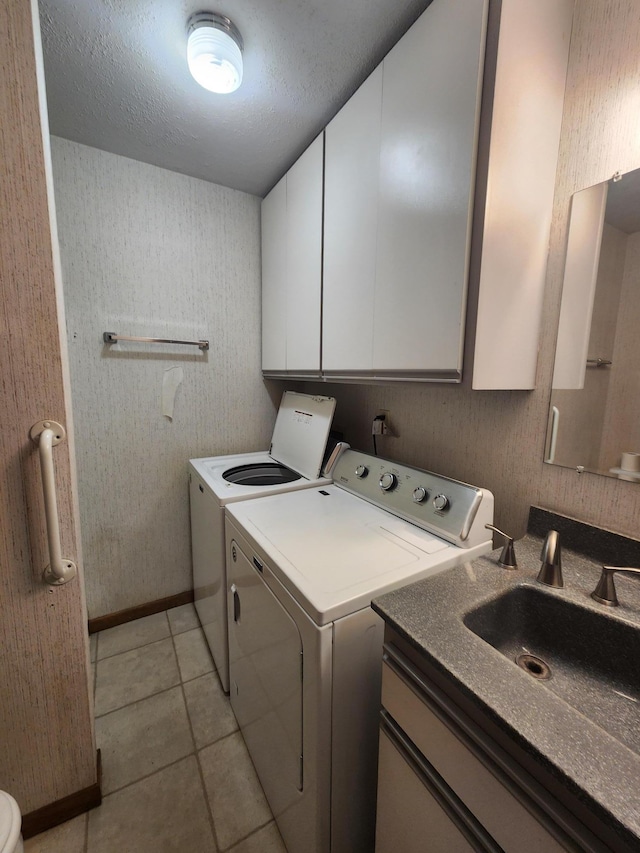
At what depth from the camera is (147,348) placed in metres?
1.92

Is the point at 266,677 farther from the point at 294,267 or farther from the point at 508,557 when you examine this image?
the point at 294,267

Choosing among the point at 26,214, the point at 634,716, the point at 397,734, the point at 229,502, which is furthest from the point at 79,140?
the point at 634,716

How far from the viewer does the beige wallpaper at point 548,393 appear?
0.90 metres

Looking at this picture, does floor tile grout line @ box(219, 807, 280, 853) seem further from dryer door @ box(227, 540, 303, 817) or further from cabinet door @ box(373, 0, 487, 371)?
cabinet door @ box(373, 0, 487, 371)

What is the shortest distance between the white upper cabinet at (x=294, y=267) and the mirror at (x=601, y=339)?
0.94 metres

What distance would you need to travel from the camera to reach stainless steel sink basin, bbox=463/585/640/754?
71cm

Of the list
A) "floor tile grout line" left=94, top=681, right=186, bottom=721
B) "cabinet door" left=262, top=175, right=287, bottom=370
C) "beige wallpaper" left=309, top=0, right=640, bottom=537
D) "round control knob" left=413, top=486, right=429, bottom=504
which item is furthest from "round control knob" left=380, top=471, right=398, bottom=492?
"floor tile grout line" left=94, top=681, right=186, bottom=721

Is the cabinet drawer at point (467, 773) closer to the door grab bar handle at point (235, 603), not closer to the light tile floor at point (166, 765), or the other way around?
the door grab bar handle at point (235, 603)

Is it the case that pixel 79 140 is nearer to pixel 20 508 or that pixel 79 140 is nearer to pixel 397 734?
pixel 20 508

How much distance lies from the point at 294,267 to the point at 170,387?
0.98 meters

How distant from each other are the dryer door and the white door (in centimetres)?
50

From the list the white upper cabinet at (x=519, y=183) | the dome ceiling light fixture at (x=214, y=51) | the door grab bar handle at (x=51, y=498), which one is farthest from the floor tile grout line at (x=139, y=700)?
the dome ceiling light fixture at (x=214, y=51)

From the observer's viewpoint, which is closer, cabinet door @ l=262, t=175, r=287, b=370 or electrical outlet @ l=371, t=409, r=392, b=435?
electrical outlet @ l=371, t=409, r=392, b=435

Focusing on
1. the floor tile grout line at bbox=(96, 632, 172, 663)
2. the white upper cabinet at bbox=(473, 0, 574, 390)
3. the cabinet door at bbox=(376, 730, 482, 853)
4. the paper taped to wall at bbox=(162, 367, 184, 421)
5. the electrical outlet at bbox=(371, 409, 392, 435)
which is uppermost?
the white upper cabinet at bbox=(473, 0, 574, 390)
